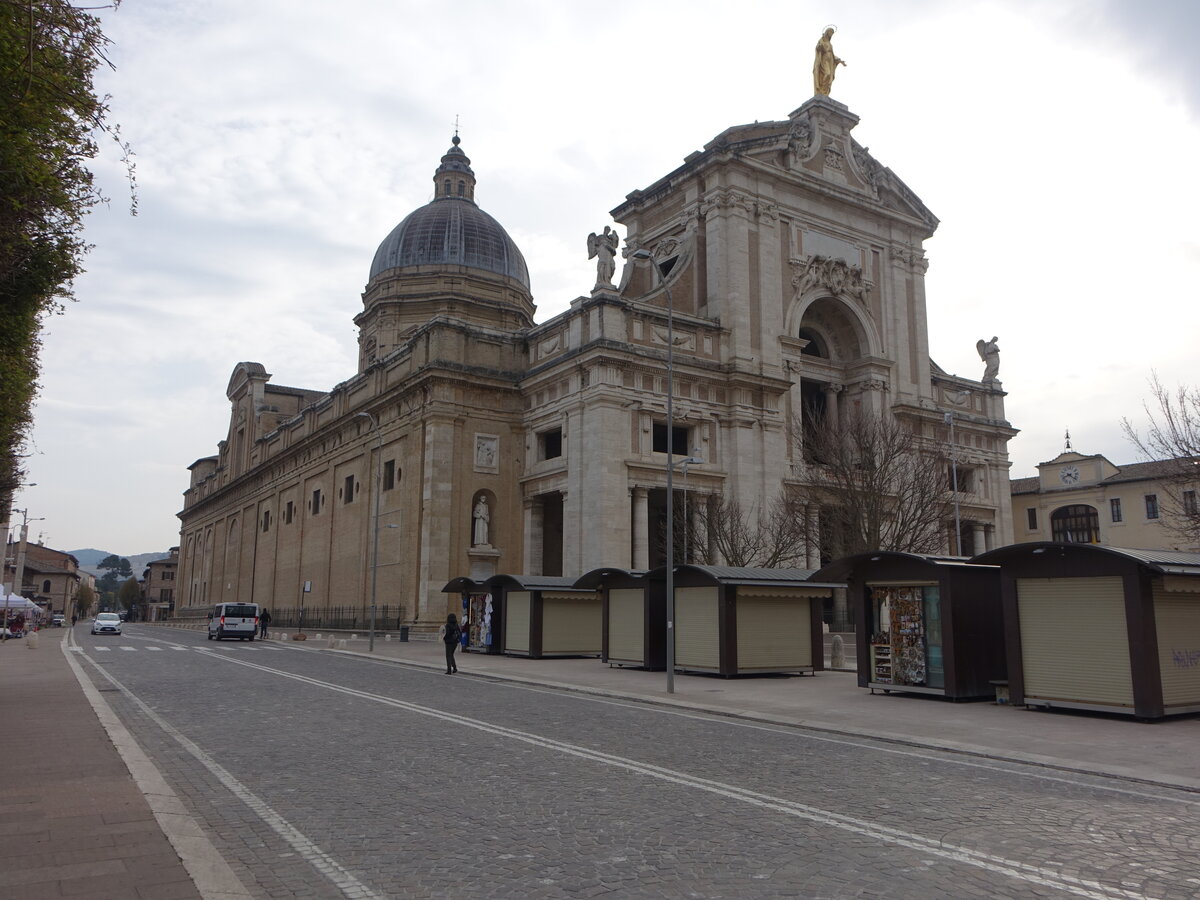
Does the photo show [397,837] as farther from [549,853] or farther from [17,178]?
[17,178]

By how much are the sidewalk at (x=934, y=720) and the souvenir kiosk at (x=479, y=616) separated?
280 inches

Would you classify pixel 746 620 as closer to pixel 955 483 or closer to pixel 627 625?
pixel 627 625

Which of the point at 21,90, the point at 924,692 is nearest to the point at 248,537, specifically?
the point at 924,692

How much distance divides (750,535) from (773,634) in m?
16.0

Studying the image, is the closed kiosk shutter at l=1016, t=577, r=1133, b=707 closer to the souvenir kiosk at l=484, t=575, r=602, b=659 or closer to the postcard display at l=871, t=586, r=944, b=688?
the postcard display at l=871, t=586, r=944, b=688

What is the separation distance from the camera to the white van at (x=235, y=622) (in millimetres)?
47094

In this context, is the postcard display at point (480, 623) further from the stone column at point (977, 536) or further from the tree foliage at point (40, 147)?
the stone column at point (977, 536)

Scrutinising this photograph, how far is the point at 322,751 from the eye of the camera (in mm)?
11219

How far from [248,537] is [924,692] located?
6770cm

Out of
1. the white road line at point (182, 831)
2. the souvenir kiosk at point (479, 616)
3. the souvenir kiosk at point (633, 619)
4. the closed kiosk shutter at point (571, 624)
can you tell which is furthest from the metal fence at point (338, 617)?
the white road line at point (182, 831)

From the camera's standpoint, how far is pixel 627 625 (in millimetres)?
Answer: 26359

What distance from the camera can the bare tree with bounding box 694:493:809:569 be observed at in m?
36.1

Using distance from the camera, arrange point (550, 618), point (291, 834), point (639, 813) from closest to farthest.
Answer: point (291, 834), point (639, 813), point (550, 618)

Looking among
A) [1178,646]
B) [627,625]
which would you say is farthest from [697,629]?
[1178,646]
